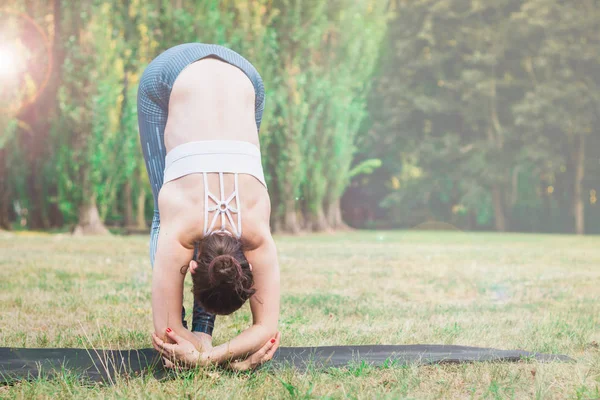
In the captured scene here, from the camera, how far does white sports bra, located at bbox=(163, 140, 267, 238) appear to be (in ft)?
10.8

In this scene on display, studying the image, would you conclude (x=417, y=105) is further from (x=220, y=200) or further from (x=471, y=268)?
(x=220, y=200)

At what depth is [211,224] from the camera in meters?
3.26

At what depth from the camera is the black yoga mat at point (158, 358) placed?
3.33m

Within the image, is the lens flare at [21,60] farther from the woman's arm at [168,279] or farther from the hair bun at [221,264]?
the hair bun at [221,264]

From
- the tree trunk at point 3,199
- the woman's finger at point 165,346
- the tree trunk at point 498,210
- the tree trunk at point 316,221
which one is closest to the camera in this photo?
the woman's finger at point 165,346

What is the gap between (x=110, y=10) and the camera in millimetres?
17141

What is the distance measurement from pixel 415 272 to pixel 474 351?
5240 millimetres

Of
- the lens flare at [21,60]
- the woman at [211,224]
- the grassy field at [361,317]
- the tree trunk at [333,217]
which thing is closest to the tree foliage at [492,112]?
the tree trunk at [333,217]

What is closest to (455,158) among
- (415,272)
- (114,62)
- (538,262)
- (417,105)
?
(417,105)

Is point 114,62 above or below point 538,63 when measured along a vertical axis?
below

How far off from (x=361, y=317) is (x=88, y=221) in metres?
12.9

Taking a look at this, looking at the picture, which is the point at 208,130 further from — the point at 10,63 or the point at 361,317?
the point at 10,63

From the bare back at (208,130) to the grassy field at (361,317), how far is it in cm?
72

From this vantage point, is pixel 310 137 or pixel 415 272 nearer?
pixel 415 272
